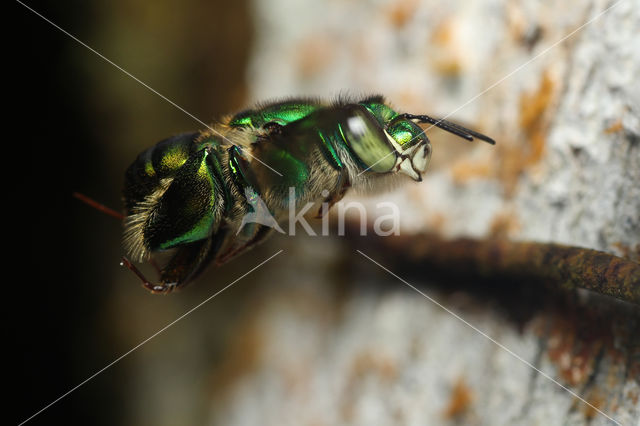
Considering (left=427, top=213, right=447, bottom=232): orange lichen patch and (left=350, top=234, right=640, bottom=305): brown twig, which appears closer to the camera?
(left=350, top=234, right=640, bottom=305): brown twig

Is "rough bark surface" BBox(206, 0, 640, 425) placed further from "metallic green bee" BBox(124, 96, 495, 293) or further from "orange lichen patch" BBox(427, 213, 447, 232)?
"metallic green bee" BBox(124, 96, 495, 293)

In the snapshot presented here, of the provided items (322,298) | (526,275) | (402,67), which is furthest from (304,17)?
(526,275)

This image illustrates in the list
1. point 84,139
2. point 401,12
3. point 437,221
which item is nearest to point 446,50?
point 401,12

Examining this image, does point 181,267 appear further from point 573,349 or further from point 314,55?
point 314,55

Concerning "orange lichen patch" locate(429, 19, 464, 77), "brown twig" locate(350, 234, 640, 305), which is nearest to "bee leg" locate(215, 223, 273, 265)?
"brown twig" locate(350, 234, 640, 305)

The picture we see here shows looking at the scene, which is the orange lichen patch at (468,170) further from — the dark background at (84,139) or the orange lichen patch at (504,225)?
the dark background at (84,139)

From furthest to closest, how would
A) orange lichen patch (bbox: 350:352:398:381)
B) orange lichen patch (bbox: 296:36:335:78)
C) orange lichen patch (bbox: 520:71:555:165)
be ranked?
orange lichen patch (bbox: 296:36:335:78), orange lichen patch (bbox: 350:352:398:381), orange lichen patch (bbox: 520:71:555:165)

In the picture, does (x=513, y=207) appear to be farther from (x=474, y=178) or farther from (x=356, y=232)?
(x=356, y=232)
